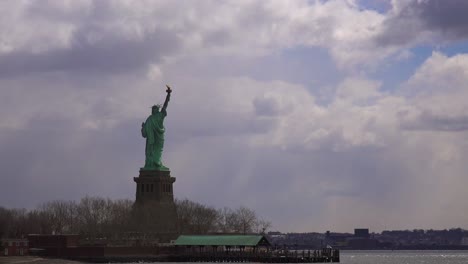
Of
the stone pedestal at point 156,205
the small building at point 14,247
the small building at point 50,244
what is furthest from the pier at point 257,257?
the small building at point 14,247

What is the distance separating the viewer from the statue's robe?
150750 mm

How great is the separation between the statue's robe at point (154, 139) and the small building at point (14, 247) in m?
33.6

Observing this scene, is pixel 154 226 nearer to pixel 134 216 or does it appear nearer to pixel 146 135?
pixel 134 216

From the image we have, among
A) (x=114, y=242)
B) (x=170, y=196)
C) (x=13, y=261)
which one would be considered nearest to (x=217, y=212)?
(x=170, y=196)

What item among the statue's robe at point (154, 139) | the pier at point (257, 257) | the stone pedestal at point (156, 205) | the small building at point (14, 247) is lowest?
the pier at point (257, 257)

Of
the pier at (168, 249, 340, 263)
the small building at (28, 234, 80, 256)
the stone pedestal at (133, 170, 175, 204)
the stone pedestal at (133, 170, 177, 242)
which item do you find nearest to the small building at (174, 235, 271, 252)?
the pier at (168, 249, 340, 263)

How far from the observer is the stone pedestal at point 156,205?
14650cm

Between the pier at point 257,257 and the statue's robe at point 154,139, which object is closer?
the pier at point 257,257

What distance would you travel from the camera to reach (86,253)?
403 ft

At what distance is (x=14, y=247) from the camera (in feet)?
390

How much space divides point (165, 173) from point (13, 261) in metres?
49.1

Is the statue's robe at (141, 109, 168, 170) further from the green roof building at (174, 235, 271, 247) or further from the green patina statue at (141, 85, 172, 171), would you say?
the green roof building at (174, 235, 271, 247)

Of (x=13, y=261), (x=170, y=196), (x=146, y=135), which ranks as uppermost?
(x=146, y=135)

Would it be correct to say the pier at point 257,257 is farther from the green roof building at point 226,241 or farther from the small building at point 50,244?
the small building at point 50,244
